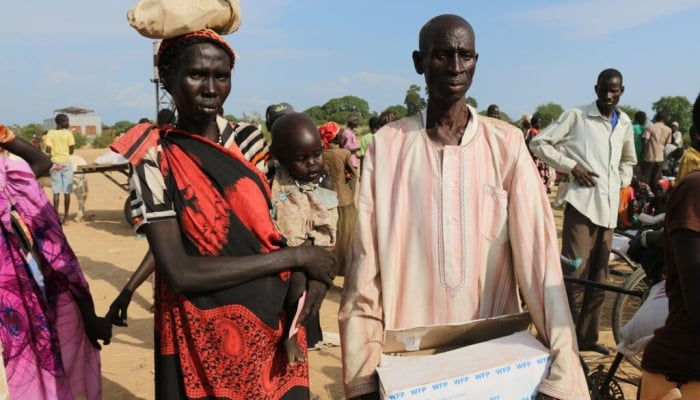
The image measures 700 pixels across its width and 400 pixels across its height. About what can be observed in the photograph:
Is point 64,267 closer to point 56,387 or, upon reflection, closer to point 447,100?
point 56,387

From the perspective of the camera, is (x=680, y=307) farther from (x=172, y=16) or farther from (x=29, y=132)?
(x=29, y=132)

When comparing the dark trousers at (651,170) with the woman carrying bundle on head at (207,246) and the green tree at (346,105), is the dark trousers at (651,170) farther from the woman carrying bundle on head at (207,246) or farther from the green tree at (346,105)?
the green tree at (346,105)

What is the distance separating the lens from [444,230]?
5.85ft

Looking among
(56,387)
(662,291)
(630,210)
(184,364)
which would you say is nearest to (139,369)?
(56,387)

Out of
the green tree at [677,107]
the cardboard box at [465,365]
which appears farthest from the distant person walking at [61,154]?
the green tree at [677,107]

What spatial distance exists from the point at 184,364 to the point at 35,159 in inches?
53.3

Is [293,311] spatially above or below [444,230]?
below

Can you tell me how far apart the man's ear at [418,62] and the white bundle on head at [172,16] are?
2.21 feet

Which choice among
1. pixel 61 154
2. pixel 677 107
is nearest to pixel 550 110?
pixel 677 107

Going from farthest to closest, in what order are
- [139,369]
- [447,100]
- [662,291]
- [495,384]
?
[139,369] < [662,291] < [447,100] < [495,384]

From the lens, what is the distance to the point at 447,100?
6.07 feet

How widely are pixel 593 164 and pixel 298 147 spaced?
2.46 metres

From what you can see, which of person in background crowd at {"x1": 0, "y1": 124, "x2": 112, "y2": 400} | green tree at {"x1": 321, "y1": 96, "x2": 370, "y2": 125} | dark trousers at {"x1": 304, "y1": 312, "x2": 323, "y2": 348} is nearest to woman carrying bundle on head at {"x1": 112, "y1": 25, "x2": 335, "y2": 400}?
person in background crowd at {"x1": 0, "y1": 124, "x2": 112, "y2": 400}

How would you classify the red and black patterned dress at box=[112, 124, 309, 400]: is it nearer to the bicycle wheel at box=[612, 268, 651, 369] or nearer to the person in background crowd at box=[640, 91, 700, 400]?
the person in background crowd at box=[640, 91, 700, 400]
